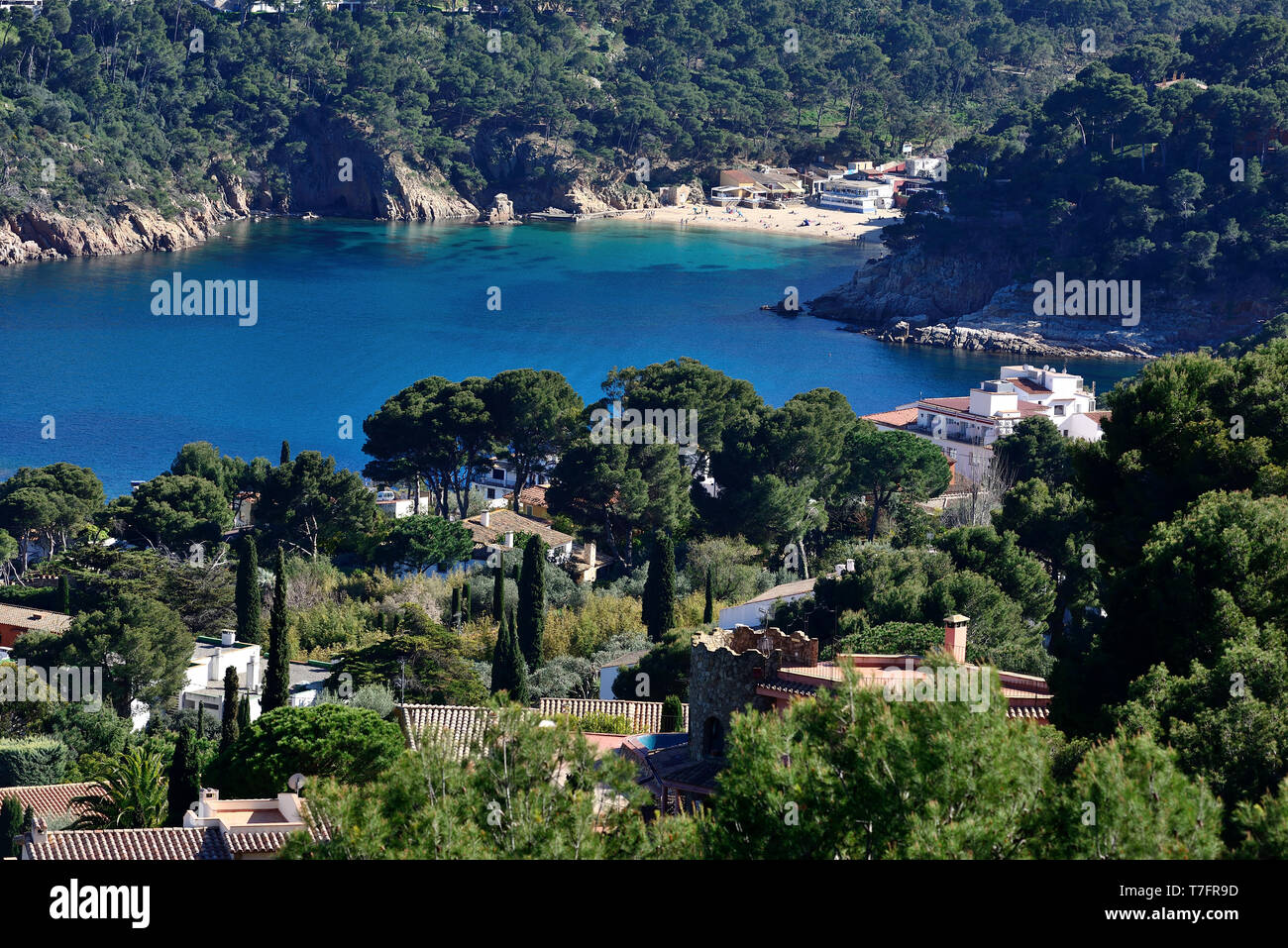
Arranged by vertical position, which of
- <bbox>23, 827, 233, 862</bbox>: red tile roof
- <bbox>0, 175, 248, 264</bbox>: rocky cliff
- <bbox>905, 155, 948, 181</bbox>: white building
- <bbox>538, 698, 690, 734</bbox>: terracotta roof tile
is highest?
<bbox>905, 155, 948, 181</bbox>: white building

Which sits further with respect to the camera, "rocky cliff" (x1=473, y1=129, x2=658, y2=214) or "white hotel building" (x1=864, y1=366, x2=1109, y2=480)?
"rocky cliff" (x1=473, y1=129, x2=658, y2=214)

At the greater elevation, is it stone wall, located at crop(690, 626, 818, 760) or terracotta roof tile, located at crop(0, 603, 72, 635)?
stone wall, located at crop(690, 626, 818, 760)

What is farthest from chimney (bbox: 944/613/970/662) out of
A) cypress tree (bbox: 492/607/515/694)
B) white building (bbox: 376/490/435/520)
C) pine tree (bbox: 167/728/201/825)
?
white building (bbox: 376/490/435/520)

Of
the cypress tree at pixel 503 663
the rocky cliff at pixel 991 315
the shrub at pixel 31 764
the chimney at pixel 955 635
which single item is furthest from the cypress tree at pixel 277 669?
the rocky cliff at pixel 991 315

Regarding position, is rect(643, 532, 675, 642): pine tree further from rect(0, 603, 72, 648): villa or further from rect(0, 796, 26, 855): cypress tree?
rect(0, 796, 26, 855): cypress tree

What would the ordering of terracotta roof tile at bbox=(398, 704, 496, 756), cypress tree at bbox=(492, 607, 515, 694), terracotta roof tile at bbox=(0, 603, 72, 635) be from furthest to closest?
terracotta roof tile at bbox=(0, 603, 72, 635) < cypress tree at bbox=(492, 607, 515, 694) < terracotta roof tile at bbox=(398, 704, 496, 756)

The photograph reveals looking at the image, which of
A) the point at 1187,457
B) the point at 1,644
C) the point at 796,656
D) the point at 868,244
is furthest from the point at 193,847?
the point at 868,244

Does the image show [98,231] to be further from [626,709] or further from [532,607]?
[626,709]
